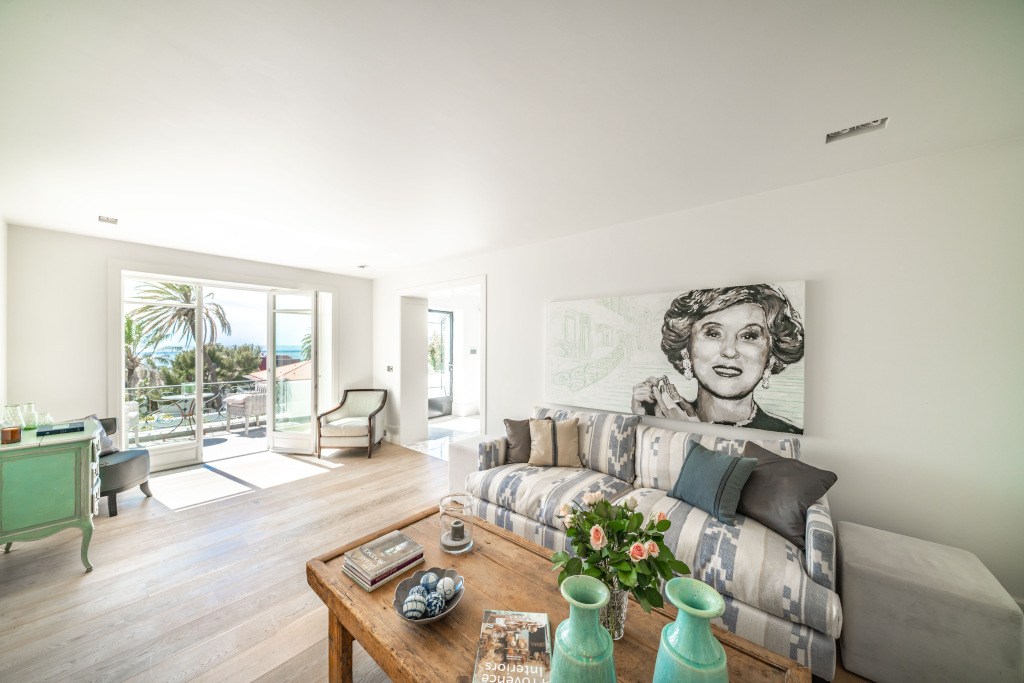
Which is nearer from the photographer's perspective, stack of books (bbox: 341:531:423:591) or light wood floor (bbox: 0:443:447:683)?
stack of books (bbox: 341:531:423:591)

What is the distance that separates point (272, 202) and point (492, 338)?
2325mm

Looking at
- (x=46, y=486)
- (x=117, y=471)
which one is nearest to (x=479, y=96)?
(x=46, y=486)

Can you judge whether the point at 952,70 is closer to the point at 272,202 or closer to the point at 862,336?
the point at 862,336

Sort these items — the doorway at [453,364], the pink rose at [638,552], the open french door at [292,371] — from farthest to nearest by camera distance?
1. the doorway at [453,364]
2. the open french door at [292,371]
3. the pink rose at [638,552]

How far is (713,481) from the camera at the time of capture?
2.08 meters

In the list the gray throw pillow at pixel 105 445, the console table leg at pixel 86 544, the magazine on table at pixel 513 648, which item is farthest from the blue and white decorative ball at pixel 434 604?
the gray throw pillow at pixel 105 445

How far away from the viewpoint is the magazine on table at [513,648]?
1.01 metres

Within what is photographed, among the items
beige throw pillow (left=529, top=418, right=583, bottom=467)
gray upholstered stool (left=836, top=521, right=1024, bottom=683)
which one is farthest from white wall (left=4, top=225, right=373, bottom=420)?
gray upholstered stool (left=836, top=521, right=1024, bottom=683)

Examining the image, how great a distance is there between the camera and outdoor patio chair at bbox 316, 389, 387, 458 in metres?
4.77

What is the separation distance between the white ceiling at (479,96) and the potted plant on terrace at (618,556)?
1.59 m

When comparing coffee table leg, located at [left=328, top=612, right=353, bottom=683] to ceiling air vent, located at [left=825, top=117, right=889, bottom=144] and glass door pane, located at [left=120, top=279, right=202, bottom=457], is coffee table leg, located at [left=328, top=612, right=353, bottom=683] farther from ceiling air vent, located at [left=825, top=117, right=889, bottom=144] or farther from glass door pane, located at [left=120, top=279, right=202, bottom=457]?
glass door pane, located at [left=120, top=279, right=202, bottom=457]

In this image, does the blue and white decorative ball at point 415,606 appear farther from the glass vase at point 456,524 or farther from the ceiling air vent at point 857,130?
the ceiling air vent at point 857,130

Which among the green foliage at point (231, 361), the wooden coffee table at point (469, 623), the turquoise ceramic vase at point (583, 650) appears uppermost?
the green foliage at point (231, 361)

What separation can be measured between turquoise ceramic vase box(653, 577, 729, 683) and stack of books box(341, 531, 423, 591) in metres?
1.05
